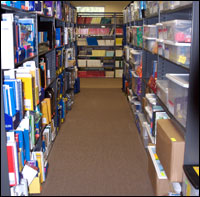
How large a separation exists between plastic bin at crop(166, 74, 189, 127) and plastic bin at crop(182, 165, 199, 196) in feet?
0.99

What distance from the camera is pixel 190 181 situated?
1703 millimetres

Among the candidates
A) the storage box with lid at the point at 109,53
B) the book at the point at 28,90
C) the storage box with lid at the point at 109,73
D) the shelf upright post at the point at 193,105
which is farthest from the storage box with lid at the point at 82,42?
the shelf upright post at the point at 193,105

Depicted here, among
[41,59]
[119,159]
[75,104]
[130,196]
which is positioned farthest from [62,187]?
[75,104]

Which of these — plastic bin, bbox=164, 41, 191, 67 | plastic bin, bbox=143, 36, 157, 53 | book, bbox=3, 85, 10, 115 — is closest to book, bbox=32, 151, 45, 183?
book, bbox=3, 85, 10, 115

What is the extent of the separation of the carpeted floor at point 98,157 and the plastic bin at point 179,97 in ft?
2.80

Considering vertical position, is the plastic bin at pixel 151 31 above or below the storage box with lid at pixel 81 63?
above

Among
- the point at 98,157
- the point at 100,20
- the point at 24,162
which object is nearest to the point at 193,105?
the point at 24,162

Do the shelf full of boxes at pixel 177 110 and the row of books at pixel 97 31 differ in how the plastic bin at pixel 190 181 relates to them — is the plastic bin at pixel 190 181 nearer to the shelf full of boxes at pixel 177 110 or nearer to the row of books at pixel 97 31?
the shelf full of boxes at pixel 177 110

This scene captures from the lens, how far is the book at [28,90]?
233 cm

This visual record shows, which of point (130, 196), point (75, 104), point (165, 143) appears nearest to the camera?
point (165, 143)

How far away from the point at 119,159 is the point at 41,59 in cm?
148

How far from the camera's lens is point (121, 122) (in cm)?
459

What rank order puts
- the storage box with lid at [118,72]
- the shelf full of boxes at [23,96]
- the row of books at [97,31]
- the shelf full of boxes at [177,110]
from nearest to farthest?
the shelf full of boxes at [177,110] → the shelf full of boxes at [23,96] → the row of books at [97,31] → the storage box with lid at [118,72]

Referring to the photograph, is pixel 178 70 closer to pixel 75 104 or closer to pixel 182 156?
pixel 182 156
